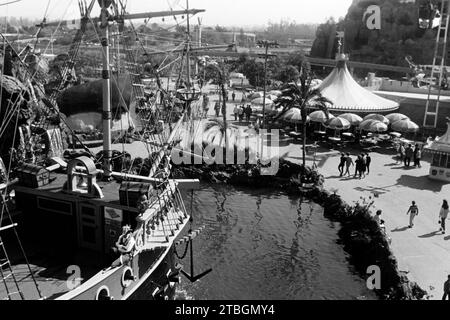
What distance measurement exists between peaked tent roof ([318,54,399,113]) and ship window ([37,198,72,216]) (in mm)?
29601

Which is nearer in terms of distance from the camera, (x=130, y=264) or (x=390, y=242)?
(x=130, y=264)

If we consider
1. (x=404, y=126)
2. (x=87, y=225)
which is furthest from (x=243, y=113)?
(x=87, y=225)

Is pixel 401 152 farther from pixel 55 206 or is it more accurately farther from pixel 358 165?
pixel 55 206

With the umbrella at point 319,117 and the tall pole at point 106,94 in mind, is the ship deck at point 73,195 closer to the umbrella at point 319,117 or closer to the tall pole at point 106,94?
the tall pole at point 106,94

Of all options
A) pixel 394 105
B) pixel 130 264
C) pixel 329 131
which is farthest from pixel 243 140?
pixel 130 264

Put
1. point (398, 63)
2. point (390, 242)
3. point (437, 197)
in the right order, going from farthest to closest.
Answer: point (398, 63) < point (437, 197) < point (390, 242)

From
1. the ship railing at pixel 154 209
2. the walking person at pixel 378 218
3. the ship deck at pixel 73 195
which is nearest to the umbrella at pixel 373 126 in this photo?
the walking person at pixel 378 218

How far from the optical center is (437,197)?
25.8m

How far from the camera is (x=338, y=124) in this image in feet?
121

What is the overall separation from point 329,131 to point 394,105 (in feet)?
27.7

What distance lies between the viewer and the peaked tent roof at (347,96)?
41.4 meters

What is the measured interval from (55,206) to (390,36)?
109 meters

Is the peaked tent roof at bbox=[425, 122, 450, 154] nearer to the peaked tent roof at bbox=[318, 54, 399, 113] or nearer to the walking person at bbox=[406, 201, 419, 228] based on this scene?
the walking person at bbox=[406, 201, 419, 228]
